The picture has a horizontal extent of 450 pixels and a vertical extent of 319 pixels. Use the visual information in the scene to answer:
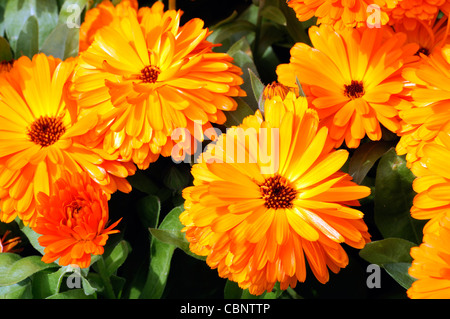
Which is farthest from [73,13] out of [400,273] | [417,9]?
[400,273]

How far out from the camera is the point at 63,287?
876 mm

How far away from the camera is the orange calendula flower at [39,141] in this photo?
788 millimetres

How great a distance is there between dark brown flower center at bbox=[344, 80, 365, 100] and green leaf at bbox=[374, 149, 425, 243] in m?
0.10

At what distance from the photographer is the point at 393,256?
75 centimetres

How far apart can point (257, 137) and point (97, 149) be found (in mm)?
237

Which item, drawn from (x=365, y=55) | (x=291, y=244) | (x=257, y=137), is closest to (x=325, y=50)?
(x=365, y=55)

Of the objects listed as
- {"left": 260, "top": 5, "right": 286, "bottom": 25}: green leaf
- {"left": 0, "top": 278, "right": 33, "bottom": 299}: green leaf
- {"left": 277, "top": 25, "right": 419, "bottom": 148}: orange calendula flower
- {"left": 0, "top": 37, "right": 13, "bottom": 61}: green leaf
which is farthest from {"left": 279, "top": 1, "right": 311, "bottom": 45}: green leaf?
{"left": 0, "top": 278, "right": 33, "bottom": 299}: green leaf

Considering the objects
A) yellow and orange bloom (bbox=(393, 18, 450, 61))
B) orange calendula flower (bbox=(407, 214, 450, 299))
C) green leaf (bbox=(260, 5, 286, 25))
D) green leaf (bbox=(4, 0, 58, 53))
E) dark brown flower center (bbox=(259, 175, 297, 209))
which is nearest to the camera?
orange calendula flower (bbox=(407, 214, 450, 299))

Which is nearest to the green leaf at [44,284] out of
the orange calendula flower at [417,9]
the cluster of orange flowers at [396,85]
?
the cluster of orange flowers at [396,85]

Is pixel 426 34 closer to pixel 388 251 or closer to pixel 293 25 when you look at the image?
pixel 293 25

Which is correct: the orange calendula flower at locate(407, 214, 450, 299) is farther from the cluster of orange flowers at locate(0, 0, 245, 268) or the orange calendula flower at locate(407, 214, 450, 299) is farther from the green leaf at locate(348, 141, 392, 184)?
the cluster of orange flowers at locate(0, 0, 245, 268)

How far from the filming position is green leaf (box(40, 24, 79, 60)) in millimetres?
962

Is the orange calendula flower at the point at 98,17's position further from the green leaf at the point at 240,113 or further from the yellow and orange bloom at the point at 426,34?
the yellow and orange bloom at the point at 426,34

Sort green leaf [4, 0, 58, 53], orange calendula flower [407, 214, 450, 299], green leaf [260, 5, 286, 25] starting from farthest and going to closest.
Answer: green leaf [4, 0, 58, 53] → green leaf [260, 5, 286, 25] → orange calendula flower [407, 214, 450, 299]
